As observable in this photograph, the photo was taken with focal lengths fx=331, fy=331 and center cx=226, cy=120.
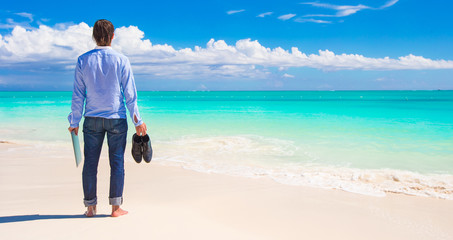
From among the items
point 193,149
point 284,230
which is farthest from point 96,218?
point 193,149

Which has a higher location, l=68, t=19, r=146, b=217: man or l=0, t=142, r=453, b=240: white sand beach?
l=68, t=19, r=146, b=217: man

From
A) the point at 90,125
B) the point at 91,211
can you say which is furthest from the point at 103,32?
the point at 91,211

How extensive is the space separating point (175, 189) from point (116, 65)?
7.08 feet

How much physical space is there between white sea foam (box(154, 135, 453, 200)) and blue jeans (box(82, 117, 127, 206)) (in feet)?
9.02

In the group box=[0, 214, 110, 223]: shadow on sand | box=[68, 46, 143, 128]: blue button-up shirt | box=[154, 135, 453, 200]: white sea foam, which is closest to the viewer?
box=[68, 46, 143, 128]: blue button-up shirt

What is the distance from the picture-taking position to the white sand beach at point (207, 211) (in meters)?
2.84

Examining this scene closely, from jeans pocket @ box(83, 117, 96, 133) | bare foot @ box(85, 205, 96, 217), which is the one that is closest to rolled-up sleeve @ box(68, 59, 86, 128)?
jeans pocket @ box(83, 117, 96, 133)

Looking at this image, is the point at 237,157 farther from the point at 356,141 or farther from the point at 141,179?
the point at 356,141

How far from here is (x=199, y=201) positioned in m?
3.91

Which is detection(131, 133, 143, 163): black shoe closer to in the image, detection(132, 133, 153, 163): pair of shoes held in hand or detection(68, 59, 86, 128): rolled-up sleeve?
detection(132, 133, 153, 163): pair of shoes held in hand

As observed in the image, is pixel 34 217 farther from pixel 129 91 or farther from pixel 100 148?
pixel 129 91

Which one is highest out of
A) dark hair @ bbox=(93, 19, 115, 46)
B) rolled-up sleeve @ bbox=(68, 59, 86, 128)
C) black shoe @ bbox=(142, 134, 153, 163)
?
dark hair @ bbox=(93, 19, 115, 46)

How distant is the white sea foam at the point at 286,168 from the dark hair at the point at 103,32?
10.8ft

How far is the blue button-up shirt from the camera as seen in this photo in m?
2.81
